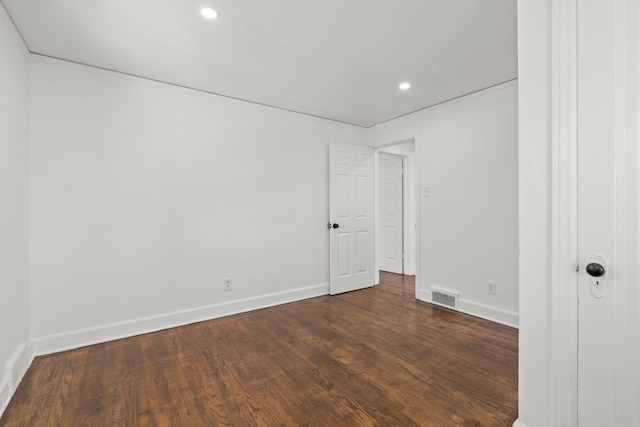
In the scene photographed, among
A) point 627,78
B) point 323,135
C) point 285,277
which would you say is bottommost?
point 285,277

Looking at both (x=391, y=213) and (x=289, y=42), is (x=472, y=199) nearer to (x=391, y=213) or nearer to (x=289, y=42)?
(x=391, y=213)

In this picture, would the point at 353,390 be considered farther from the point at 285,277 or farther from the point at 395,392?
the point at 285,277

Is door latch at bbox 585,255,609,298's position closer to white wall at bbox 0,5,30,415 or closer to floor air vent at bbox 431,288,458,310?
floor air vent at bbox 431,288,458,310

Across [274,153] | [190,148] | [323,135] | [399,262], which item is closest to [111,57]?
[190,148]

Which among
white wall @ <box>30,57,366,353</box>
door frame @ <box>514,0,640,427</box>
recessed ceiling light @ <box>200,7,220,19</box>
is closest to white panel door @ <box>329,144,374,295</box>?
white wall @ <box>30,57,366,353</box>

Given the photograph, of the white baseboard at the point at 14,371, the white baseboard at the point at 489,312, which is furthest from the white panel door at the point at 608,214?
the white baseboard at the point at 14,371

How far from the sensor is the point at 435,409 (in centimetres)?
174

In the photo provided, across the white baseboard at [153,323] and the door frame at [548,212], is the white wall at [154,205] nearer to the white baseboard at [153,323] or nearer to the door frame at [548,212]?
the white baseboard at [153,323]

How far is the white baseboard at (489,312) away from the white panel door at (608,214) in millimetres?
1906

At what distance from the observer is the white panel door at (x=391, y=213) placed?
554 centimetres

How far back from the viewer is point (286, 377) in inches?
82.7

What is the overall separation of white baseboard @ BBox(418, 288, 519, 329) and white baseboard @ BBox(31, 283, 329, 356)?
190 centimetres

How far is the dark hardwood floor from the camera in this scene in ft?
5.60

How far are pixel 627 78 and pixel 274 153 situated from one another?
3.15 metres
